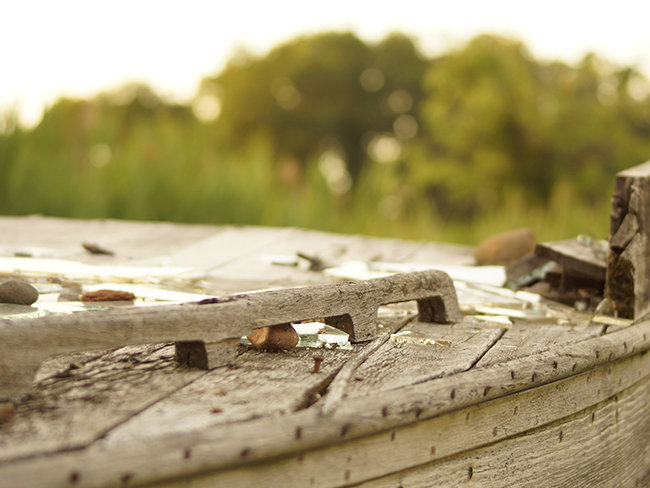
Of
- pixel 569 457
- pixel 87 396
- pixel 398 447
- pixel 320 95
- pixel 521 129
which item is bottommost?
pixel 569 457

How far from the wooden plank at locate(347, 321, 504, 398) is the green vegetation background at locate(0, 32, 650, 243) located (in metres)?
3.14

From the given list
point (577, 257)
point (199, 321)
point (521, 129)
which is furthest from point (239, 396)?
point (521, 129)

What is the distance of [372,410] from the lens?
3.21ft

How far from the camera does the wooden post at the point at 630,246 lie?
1.67m

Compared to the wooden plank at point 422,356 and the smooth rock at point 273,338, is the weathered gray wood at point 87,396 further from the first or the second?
the wooden plank at point 422,356

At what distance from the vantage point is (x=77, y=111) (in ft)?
16.7

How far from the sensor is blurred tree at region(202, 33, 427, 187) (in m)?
25.2

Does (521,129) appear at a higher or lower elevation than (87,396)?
higher

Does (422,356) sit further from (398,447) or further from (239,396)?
(239,396)

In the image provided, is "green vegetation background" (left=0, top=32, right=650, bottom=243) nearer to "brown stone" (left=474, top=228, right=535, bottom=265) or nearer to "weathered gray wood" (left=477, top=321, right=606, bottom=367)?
"brown stone" (left=474, top=228, right=535, bottom=265)

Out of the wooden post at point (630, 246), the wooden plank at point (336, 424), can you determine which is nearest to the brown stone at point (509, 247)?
the wooden post at point (630, 246)

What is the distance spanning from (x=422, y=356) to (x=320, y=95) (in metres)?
25.1

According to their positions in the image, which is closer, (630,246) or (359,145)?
(630,246)

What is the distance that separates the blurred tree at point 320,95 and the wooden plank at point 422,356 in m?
23.4
